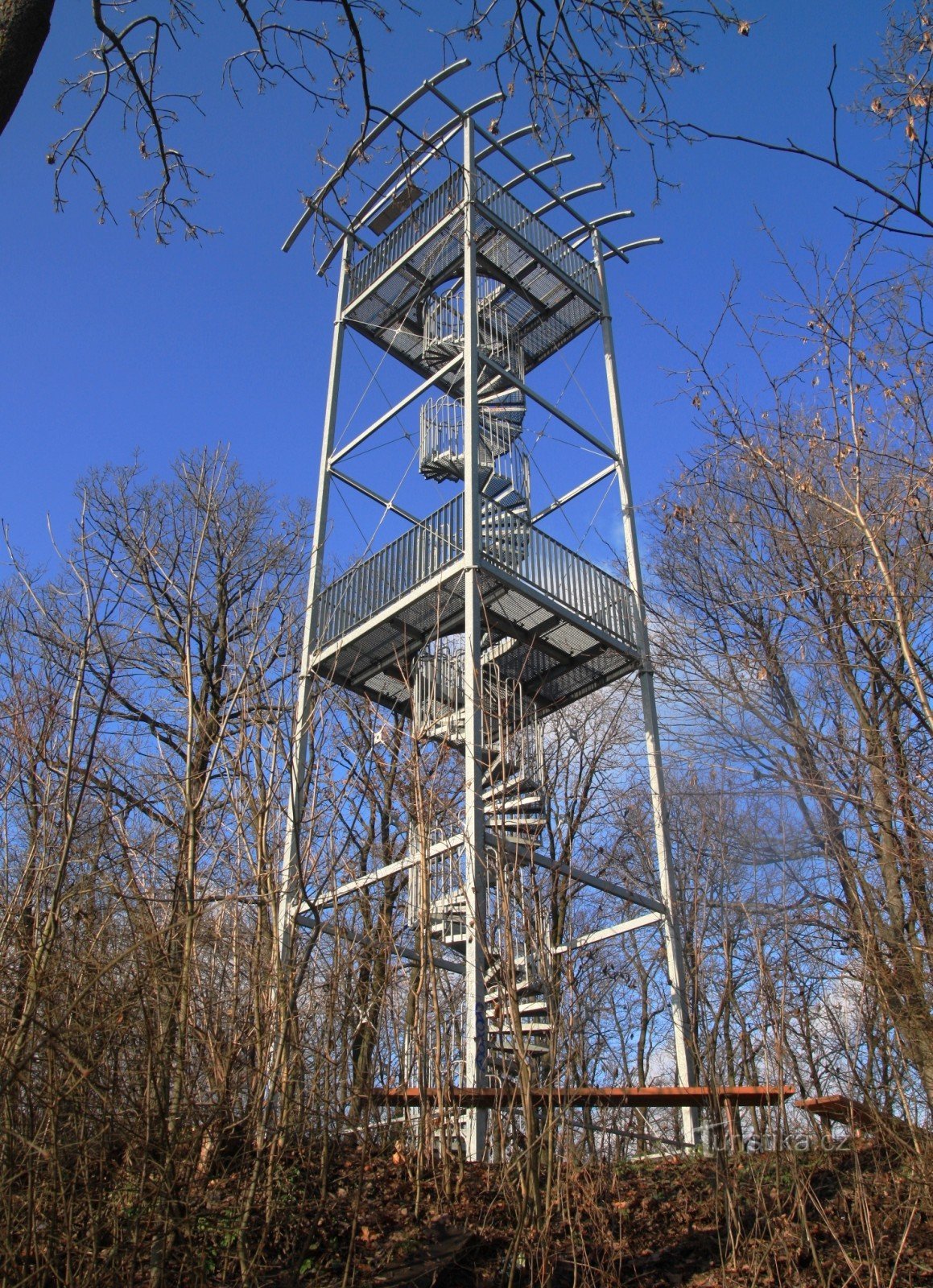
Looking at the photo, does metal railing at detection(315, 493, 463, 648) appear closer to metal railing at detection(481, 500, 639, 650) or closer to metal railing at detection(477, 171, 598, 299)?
metal railing at detection(481, 500, 639, 650)

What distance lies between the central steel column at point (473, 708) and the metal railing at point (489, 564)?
0.24 m

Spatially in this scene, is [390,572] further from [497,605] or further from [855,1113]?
[855,1113]

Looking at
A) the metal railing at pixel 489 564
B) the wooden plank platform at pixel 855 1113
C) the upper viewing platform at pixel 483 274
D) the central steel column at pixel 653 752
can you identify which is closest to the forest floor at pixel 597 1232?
the wooden plank platform at pixel 855 1113

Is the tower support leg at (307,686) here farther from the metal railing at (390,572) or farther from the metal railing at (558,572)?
the metal railing at (558,572)

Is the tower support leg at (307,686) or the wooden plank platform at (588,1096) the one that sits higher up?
the tower support leg at (307,686)

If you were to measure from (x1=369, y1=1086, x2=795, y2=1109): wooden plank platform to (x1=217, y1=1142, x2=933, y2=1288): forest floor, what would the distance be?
0.25 meters

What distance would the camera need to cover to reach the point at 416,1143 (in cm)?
469

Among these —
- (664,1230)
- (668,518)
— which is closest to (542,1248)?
(664,1230)

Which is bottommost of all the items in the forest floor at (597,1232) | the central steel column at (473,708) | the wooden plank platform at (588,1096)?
the forest floor at (597,1232)

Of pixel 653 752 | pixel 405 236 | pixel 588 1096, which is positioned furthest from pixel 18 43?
pixel 405 236

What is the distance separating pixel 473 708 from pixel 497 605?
201cm

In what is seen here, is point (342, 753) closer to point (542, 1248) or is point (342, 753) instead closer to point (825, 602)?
point (542, 1248)

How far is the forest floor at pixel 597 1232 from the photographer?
3.95m

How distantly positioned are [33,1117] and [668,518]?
5713mm
